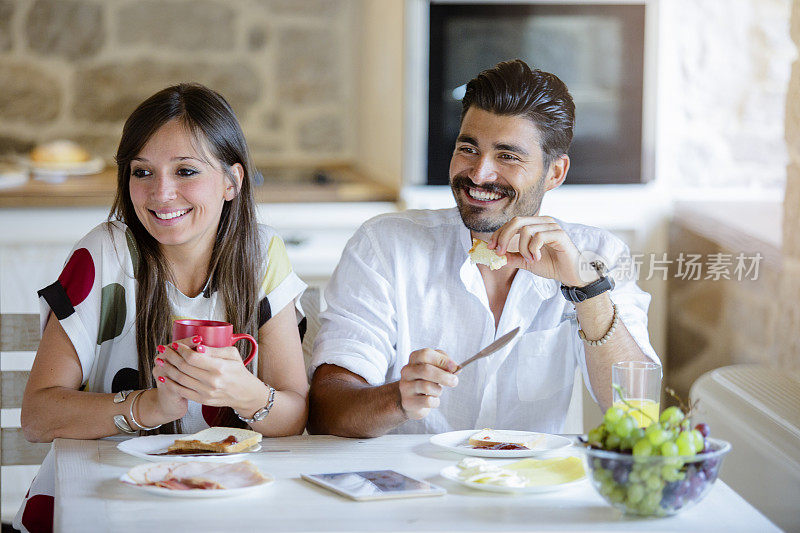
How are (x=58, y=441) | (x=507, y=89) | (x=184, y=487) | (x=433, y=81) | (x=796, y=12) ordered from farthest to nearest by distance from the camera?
(x=433, y=81) < (x=796, y=12) < (x=507, y=89) < (x=58, y=441) < (x=184, y=487)

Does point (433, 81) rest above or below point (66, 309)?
above

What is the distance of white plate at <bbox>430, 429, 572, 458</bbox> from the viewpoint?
4.46 feet

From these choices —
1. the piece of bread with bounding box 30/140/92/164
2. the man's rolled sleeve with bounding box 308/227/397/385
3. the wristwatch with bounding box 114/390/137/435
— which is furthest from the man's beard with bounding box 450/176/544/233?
the piece of bread with bounding box 30/140/92/164

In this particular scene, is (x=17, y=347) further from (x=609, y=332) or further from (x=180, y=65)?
(x=180, y=65)

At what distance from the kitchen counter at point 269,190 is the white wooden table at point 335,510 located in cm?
143

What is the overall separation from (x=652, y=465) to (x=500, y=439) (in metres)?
0.38

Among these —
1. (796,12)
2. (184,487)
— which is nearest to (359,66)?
(796,12)

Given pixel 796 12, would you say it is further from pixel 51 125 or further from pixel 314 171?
pixel 51 125

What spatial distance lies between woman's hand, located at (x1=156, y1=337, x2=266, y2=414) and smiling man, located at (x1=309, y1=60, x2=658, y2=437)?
29 cm

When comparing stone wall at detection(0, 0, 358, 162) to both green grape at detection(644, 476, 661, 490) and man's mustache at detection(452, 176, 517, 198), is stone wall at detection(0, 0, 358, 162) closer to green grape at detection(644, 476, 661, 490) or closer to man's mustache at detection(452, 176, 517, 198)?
man's mustache at detection(452, 176, 517, 198)

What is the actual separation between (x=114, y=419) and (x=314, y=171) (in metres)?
2.24

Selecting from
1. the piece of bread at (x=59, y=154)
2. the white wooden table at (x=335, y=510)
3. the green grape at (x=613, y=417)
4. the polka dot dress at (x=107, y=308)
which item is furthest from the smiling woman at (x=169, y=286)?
the piece of bread at (x=59, y=154)

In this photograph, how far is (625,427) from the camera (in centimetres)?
111

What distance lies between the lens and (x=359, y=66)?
366cm
